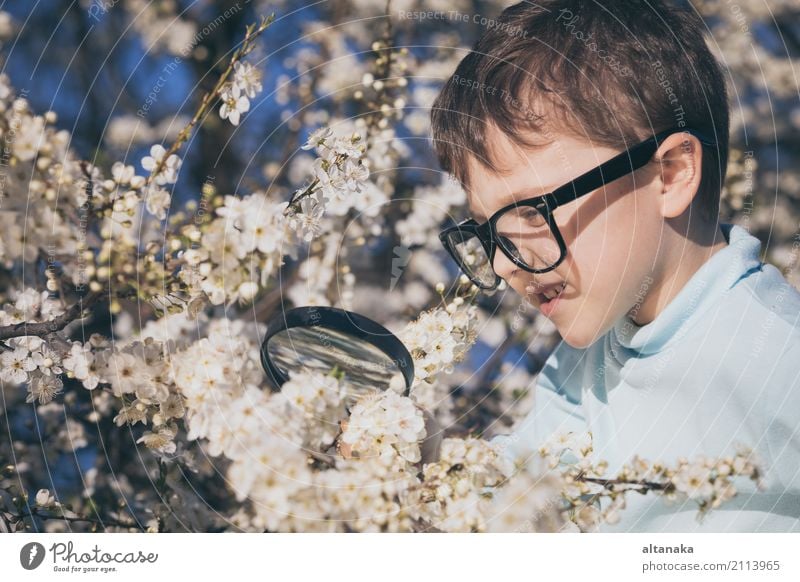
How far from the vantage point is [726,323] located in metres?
0.83

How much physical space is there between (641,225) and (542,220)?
0.11m

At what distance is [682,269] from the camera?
85cm

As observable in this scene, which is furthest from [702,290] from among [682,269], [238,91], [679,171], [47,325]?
[47,325]

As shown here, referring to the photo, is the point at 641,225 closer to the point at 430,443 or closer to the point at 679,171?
the point at 679,171

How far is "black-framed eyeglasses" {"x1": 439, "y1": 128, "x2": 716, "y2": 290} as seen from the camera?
2.56ft

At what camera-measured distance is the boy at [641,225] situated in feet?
2.60

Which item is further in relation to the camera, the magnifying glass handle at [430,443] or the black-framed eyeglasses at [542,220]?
the magnifying glass handle at [430,443]

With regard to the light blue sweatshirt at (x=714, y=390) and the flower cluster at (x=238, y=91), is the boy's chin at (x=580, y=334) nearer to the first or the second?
the light blue sweatshirt at (x=714, y=390)

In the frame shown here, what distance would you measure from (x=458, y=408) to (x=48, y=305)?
56 centimetres
